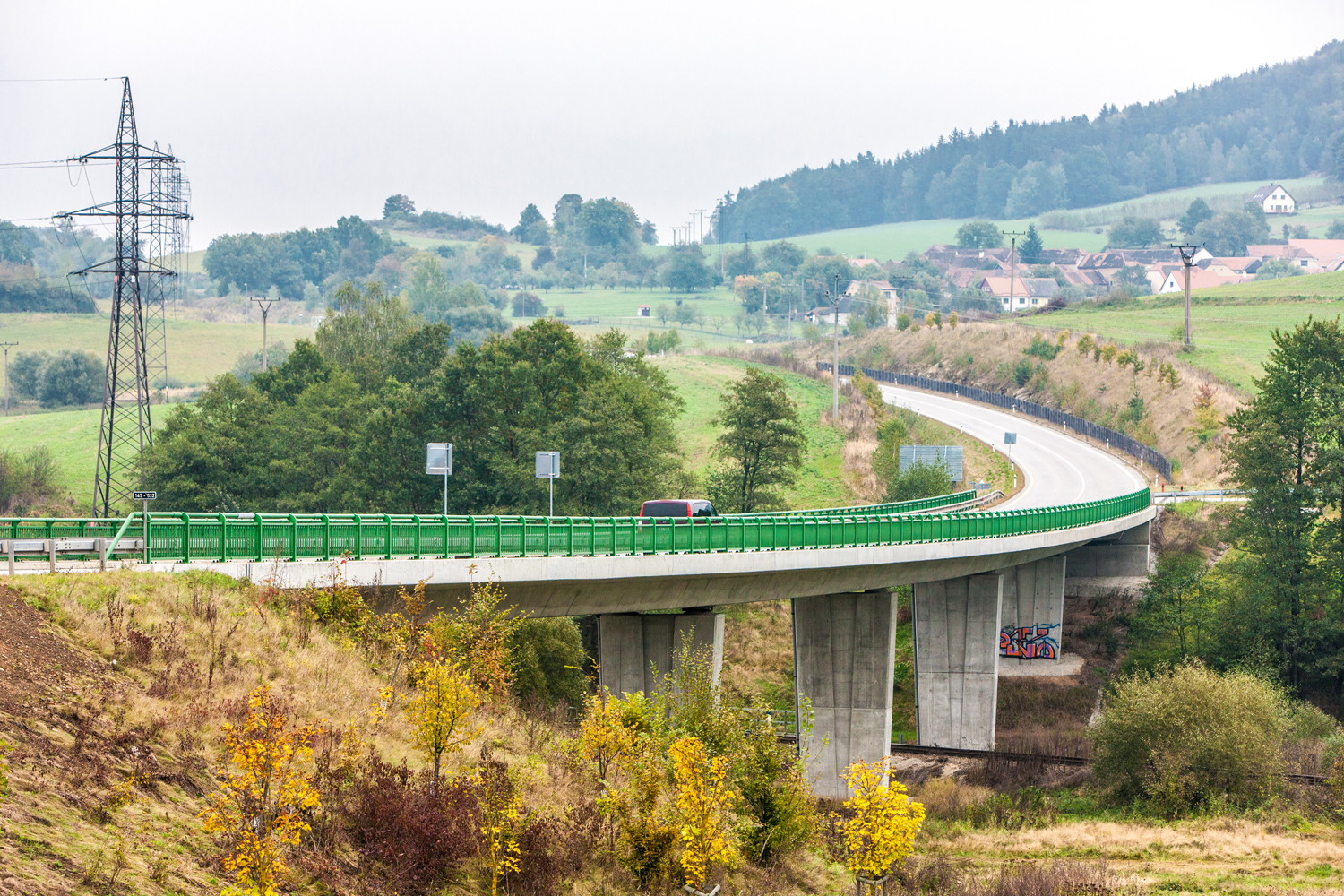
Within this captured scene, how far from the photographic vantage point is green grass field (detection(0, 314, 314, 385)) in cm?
15825

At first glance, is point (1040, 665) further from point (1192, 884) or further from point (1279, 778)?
point (1192, 884)

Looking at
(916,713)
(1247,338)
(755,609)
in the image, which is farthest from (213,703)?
(1247,338)

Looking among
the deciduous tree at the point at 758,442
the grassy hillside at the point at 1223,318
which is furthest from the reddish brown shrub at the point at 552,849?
the grassy hillside at the point at 1223,318

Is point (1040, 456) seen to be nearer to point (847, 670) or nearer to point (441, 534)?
point (847, 670)

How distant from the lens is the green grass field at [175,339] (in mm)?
158250

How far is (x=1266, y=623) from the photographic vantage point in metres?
57.8

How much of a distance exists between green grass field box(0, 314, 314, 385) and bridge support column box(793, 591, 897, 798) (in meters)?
119

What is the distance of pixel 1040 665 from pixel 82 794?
54502 mm

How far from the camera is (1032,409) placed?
388 ft

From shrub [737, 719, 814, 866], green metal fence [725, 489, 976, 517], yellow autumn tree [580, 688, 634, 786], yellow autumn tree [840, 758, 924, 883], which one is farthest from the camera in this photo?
green metal fence [725, 489, 976, 517]

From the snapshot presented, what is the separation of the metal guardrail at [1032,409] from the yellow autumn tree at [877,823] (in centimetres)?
7294

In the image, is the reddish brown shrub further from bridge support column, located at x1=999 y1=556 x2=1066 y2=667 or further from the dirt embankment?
the dirt embankment

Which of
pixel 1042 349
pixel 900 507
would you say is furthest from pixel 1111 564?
pixel 1042 349

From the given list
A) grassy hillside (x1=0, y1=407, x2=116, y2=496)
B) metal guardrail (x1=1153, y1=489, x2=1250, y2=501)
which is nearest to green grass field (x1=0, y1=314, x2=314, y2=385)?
grassy hillside (x1=0, y1=407, x2=116, y2=496)
